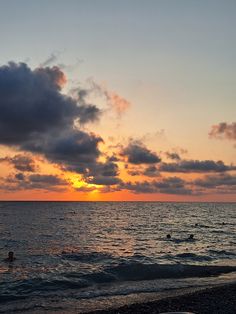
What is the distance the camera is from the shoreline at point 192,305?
1739 centimetres

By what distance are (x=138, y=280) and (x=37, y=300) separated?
26.2 ft

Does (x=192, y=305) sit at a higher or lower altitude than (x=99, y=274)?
higher

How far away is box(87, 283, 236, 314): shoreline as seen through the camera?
685 inches

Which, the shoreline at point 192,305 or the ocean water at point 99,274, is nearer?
the shoreline at point 192,305

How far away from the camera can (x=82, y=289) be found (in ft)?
79.5

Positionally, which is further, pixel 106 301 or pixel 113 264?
pixel 113 264

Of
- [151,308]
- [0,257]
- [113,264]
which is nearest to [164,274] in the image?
[113,264]

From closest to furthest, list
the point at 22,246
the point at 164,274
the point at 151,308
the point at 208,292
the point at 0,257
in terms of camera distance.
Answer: the point at 151,308 < the point at 208,292 < the point at 164,274 < the point at 0,257 < the point at 22,246

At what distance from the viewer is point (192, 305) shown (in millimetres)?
18328

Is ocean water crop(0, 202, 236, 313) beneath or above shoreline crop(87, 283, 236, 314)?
beneath

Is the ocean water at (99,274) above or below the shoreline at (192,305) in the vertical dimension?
below

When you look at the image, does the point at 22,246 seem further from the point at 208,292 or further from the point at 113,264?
the point at 208,292

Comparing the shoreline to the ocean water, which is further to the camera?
the ocean water

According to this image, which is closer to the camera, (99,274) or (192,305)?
(192,305)
